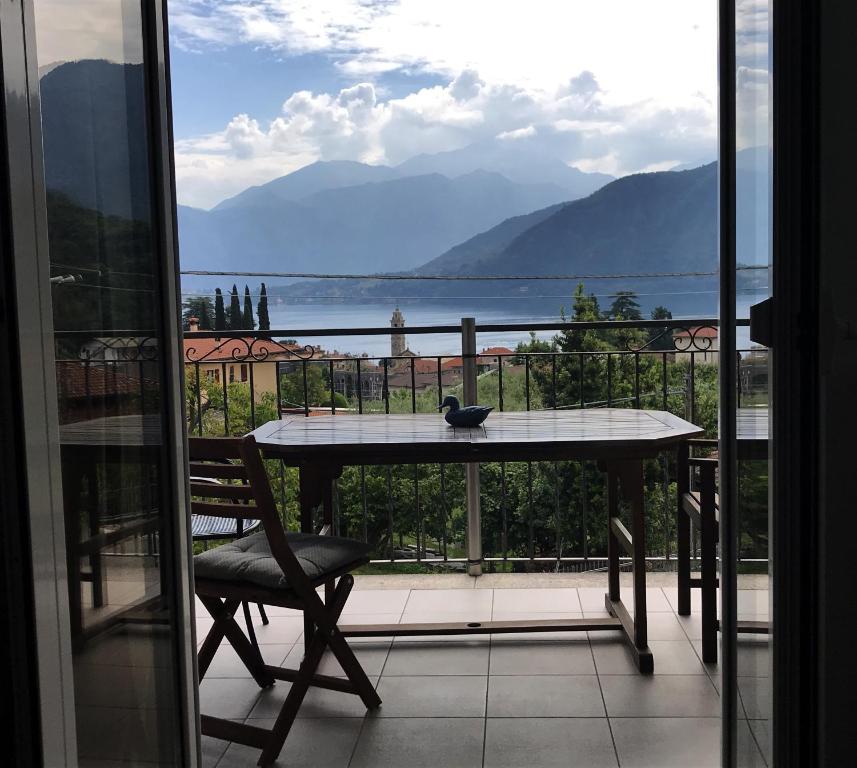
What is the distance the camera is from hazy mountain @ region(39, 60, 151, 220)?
126cm

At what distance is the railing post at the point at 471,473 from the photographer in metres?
3.96

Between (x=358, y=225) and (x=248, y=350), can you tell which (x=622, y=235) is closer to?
(x=358, y=225)

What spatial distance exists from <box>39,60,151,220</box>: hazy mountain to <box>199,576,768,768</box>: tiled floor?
64.3 inches

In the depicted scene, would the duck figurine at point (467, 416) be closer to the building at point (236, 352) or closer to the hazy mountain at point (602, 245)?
the building at point (236, 352)

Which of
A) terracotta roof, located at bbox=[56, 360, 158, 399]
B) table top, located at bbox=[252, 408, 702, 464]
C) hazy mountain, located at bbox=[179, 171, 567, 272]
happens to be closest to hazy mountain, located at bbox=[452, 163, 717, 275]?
hazy mountain, located at bbox=[179, 171, 567, 272]

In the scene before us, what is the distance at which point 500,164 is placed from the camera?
64.8 feet

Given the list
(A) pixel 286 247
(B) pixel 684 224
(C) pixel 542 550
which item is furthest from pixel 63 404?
(A) pixel 286 247

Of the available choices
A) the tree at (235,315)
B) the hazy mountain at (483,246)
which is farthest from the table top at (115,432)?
the hazy mountain at (483,246)

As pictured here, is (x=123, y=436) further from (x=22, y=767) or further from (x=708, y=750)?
(x=708, y=750)

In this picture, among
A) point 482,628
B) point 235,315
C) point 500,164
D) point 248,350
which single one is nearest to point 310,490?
point 482,628

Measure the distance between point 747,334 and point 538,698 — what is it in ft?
5.27

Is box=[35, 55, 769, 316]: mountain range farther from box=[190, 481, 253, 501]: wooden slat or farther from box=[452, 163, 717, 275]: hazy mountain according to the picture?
box=[190, 481, 253, 501]: wooden slat

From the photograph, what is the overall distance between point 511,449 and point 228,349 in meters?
1.73

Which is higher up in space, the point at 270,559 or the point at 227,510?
the point at 227,510
